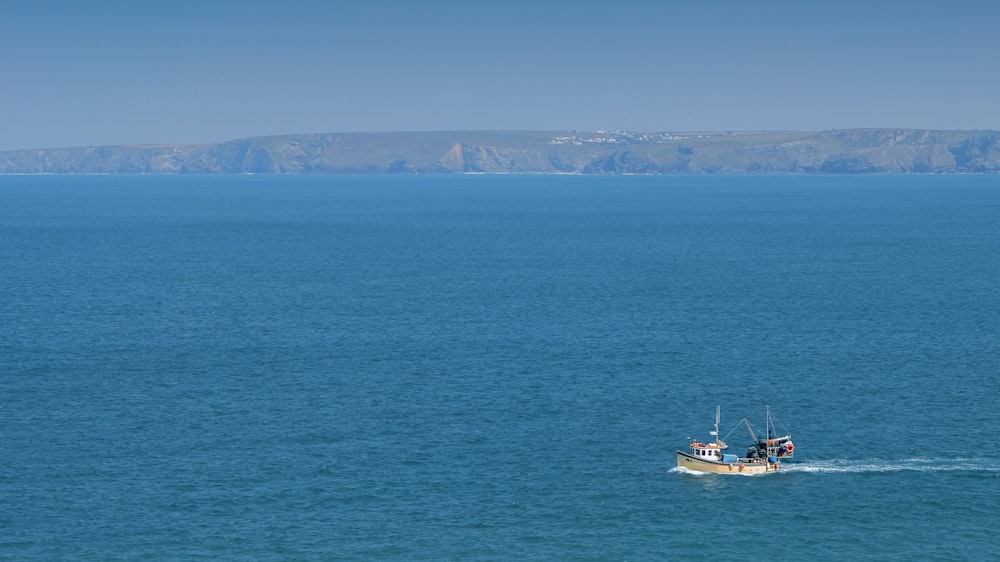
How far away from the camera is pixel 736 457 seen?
318ft

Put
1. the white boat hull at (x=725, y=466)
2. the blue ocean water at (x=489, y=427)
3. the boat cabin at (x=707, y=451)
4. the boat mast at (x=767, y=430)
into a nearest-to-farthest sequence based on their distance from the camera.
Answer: the blue ocean water at (x=489, y=427), the white boat hull at (x=725, y=466), the boat cabin at (x=707, y=451), the boat mast at (x=767, y=430)

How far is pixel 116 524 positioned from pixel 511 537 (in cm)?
2618

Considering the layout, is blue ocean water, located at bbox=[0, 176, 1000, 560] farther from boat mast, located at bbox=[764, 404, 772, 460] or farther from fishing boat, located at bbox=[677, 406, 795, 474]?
boat mast, located at bbox=[764, 404, 772, 460]

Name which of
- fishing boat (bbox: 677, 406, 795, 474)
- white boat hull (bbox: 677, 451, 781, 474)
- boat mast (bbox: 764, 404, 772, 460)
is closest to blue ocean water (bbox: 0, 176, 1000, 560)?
white boat hull (bbox: 677, 451, 781, 474)

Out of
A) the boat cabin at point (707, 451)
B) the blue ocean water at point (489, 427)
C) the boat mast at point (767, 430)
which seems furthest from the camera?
the boat mast at point (767, 430)

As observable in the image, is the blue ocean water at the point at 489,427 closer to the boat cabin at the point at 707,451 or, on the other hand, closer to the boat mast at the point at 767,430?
the boat cabin at the point at 707,451

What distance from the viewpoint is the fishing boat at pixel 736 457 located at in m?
95.2

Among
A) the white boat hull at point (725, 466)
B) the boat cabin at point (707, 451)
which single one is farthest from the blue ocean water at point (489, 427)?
the boat cabin at point (707, 451)

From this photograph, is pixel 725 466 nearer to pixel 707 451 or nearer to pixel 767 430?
pixel 707 451

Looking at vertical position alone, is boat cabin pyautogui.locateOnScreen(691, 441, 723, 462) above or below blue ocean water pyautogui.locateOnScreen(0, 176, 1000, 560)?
above

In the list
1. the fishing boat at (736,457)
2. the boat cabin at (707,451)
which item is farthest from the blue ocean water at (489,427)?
the boat cabin at (707,451)

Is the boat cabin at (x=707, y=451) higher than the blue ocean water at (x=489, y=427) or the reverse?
higher

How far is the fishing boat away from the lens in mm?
95188

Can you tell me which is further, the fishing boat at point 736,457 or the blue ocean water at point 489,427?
the fishing boat at point 736,457
